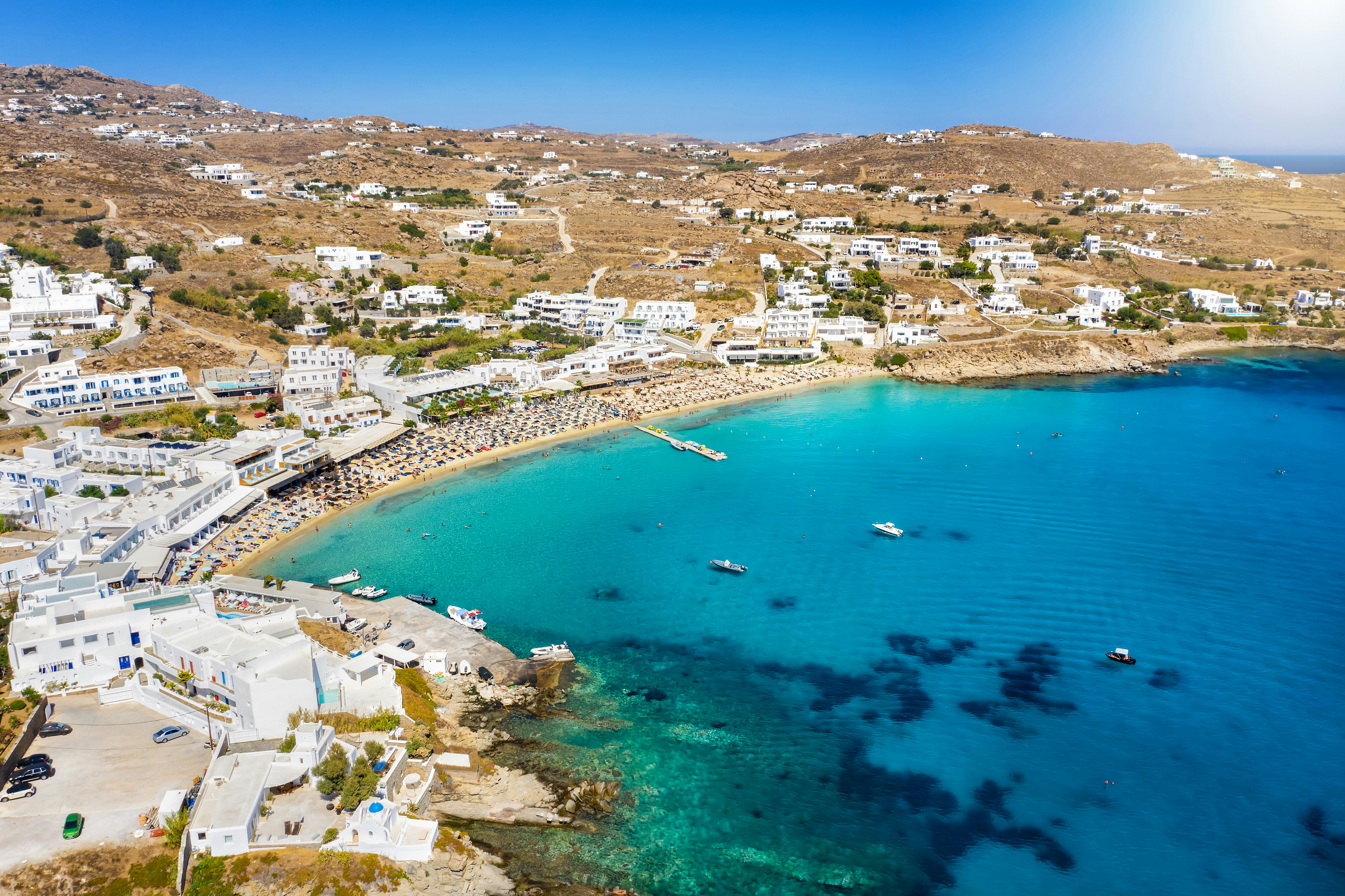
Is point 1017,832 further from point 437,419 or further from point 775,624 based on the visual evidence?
A: point 437,419

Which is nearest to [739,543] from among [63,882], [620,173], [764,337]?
[63,882]

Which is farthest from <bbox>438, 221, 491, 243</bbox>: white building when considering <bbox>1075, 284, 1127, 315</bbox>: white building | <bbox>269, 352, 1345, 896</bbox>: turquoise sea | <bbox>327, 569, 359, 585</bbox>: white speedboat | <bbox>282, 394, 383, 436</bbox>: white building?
<bbox>327, 569, 359, 585</bbox>: white speedboat

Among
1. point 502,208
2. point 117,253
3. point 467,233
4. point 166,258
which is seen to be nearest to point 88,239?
point 117,253

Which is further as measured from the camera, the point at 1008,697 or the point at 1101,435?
the point at 1101,435

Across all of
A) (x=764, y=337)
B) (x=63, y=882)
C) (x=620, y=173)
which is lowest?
(x=63, y=882)

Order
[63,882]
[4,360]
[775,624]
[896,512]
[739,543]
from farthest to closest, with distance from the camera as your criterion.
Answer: [4,360]
[896,512]
[739,543]
[775,624]
[63,882]

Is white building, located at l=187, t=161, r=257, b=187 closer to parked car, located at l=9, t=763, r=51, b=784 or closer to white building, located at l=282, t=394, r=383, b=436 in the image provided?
white building, located at l=282, t=394, r=383, b=436

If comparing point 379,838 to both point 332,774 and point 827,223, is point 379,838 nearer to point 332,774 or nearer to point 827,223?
point 332,774

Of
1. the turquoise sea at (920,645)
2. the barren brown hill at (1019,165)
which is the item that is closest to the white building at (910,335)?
the turquoise sea at (920,645)

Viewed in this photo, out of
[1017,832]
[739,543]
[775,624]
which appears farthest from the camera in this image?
[739,543]
